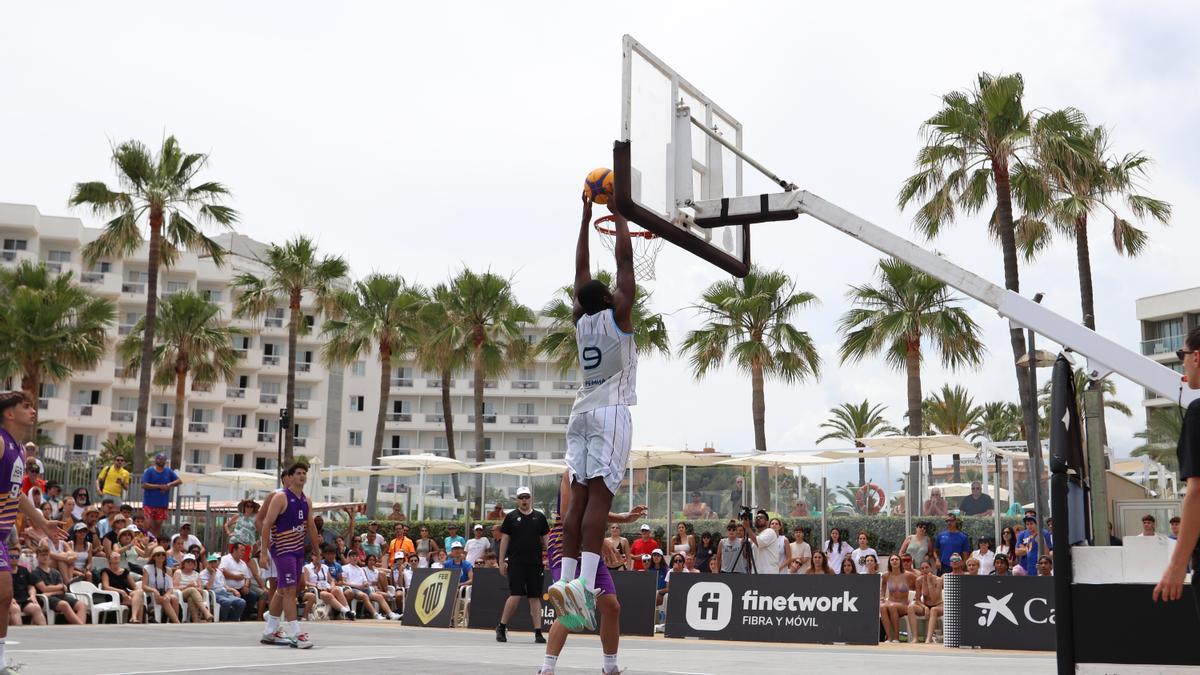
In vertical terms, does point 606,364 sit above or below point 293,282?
below

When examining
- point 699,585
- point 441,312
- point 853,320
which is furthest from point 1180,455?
point 441,312

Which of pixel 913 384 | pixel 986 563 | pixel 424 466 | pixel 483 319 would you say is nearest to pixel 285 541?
pixel 986 563

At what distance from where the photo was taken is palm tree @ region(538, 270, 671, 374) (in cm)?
3981

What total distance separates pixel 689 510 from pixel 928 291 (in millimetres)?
10489

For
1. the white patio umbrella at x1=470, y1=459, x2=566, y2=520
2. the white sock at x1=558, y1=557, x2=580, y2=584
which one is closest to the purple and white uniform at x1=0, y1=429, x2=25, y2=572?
the white sock at x1=558, y1=557, x2=580, y2=584

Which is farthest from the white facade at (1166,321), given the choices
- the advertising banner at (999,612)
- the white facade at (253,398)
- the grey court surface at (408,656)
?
the grey court surface at (408,656)

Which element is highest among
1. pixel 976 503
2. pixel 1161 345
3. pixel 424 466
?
pixel 1161 345

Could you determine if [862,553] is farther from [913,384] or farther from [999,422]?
[999,422]

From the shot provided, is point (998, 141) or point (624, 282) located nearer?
point (624, 282)

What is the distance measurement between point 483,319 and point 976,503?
22.4m

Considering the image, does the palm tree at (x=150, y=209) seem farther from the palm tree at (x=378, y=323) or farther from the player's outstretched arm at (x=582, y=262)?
the player's outstretched arm at (x=582, y=262)

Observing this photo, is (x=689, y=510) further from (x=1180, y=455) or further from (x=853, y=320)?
(x=1180, y=455)

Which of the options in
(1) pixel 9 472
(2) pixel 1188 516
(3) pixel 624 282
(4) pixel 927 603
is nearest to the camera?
(2) pixel 1188 516

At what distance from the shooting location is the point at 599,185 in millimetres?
8086
